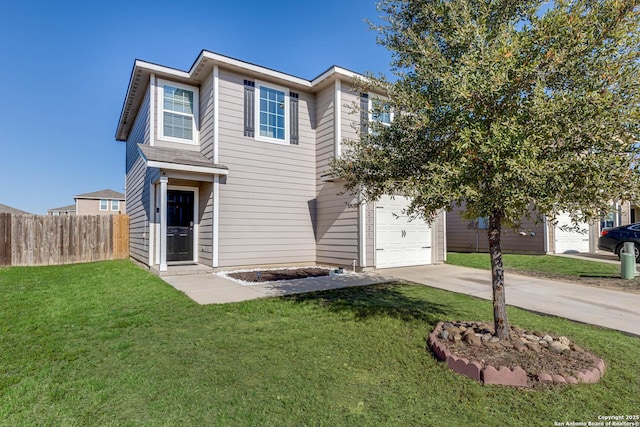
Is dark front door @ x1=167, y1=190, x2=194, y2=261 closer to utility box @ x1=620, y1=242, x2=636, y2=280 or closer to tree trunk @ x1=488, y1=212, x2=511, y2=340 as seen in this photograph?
tree trunk @ x1=488, y1=212, x2=511, y2=340

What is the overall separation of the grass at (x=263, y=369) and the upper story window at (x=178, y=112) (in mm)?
5745

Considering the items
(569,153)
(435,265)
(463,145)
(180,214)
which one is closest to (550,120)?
(569,153)

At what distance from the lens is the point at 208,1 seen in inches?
385

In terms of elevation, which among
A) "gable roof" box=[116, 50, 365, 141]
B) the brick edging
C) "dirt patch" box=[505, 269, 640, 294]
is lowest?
"dirt patch" box=[505, 269, 640, 294]

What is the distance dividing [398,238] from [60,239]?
1175 centimetres

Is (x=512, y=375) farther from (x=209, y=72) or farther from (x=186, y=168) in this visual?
(x=209, y=72)

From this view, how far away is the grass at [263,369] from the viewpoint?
A: 242 cm

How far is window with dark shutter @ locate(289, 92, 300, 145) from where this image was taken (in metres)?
10.3

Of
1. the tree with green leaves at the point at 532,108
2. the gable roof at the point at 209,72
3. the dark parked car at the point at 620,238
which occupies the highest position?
the gable roof at the point at 209,72

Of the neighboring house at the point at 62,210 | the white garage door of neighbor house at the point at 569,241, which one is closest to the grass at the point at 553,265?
the white garage door of neighbor house at the point at 569,241

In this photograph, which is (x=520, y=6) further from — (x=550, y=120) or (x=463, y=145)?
(x=463, y=145)

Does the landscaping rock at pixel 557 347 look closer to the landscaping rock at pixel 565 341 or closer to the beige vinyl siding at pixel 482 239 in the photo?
the landscaping rock at pixel 565 341

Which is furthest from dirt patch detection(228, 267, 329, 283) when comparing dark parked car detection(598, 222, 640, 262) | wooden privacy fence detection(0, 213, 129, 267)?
dark parked car detection(598, 222, 640, 262)

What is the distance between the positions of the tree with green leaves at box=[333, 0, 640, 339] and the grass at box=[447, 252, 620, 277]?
24.2 feet
